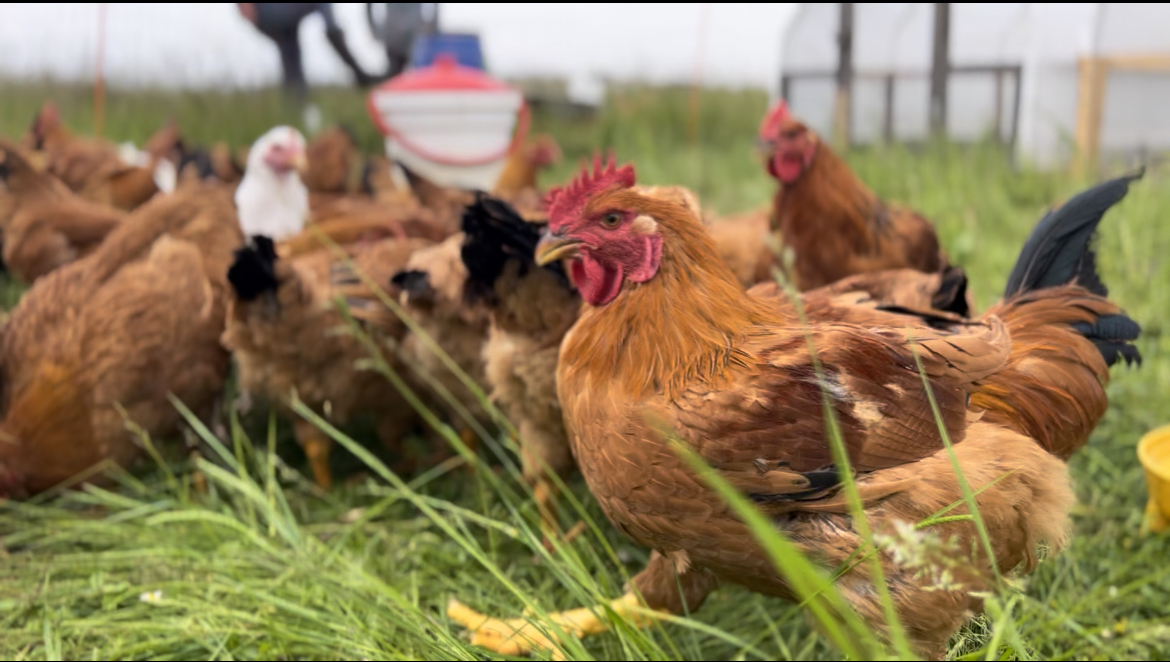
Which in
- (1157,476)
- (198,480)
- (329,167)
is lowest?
(198,480)

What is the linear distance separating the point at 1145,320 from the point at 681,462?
299cm

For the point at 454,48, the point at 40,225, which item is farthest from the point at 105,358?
the point at 454,48

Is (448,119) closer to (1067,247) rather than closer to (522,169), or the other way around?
(522,169)

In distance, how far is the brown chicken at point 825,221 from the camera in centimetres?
285

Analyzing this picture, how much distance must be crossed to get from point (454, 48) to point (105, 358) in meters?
2.69

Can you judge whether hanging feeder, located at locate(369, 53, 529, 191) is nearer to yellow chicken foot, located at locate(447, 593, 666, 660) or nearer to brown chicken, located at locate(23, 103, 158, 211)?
brown chicken, located at locate(23, 103, 158, 211)

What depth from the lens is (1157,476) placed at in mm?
2145

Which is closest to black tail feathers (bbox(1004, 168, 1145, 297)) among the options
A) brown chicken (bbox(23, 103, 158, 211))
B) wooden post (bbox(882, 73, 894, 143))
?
wooden post (bbox(882, 73, 894, 143))

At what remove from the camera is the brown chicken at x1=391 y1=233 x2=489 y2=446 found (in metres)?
2.46

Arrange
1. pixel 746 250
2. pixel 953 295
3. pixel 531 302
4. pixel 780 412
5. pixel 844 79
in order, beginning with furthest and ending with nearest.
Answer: pixel 844 79 → pixel 746 250 → pixel 531 302 → pixel 953 295 → pixel 780 412

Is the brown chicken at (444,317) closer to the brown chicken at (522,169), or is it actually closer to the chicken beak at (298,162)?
the chicken beak at (298,162)

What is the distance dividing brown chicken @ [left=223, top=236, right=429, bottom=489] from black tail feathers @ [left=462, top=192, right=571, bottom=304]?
0.55 m

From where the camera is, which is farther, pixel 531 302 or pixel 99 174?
pixel 99 174

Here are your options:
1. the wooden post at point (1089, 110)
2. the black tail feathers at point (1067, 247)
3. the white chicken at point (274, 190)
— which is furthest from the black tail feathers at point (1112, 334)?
the wooden post at point (1089, 110)
